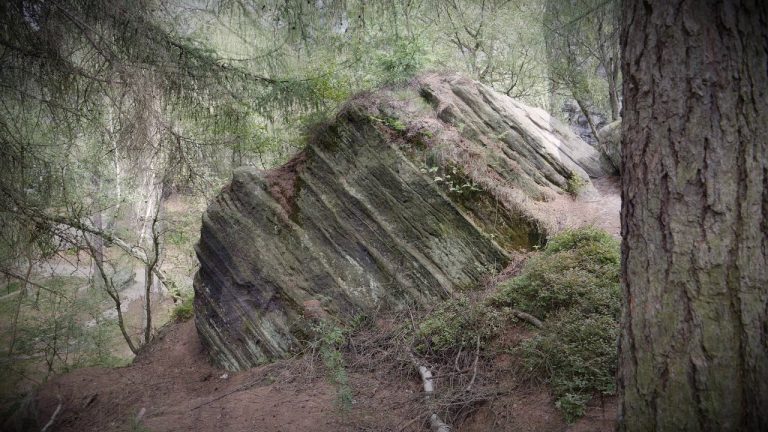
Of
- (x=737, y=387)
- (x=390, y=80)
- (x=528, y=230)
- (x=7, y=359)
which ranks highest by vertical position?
(x=390, y=80)

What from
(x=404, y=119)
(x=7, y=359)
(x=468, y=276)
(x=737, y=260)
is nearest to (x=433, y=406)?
(x=468, y=276)

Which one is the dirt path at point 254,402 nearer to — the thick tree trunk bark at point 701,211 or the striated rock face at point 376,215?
the striated rock face at point 376,215

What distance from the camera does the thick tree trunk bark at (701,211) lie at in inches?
77.6

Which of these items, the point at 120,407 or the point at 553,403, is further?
the point at 120,407

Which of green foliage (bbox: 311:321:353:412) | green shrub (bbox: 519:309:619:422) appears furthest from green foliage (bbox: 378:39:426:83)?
green shrub (bbox: 519:309:619:422)

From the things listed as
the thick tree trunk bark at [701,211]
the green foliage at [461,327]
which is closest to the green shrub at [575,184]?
the green foliage at [461,327]

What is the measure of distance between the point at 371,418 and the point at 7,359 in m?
3.31

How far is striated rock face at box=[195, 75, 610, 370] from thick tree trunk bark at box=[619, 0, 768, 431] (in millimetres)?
4068

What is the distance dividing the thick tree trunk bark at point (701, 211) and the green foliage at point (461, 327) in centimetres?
262

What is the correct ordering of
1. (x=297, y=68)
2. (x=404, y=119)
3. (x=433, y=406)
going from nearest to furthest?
(x=433, y=406)
(x=297, y=68)
(x=404, y=119)

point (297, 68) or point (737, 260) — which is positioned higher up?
point (297, 68)

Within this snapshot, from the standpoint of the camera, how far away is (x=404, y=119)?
23.2 ft

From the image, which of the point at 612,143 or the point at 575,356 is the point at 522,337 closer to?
the point at 575,356

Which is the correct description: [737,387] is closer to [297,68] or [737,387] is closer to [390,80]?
[297,68]
